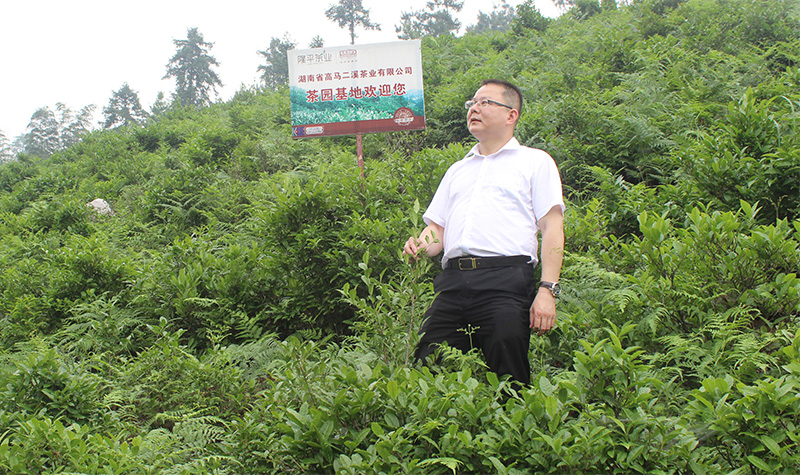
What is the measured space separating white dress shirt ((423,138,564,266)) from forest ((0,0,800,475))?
428mm

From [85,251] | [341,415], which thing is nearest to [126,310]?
[85,251]

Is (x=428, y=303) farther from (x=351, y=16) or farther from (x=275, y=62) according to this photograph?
(x=275, y=62)

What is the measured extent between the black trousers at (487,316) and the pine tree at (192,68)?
1914 inches

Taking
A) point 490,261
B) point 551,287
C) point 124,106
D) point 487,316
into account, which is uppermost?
point 124,106

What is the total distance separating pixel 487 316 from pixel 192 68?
51.4 metres

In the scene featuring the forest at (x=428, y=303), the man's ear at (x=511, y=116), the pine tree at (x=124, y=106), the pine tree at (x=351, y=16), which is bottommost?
the forest at (x=428, y=303)

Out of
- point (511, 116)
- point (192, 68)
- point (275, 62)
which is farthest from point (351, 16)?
point (511, 116)

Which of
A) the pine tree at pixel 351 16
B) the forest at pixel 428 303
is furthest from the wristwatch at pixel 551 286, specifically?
the pine tree at pixel 351 16

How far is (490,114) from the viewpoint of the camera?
292 cm

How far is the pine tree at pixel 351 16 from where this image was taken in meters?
37.2

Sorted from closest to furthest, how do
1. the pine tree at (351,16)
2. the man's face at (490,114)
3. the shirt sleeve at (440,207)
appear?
the man's face at (490,114)
the shirt sleeve at (440,207)
the pine tree at (351,16)

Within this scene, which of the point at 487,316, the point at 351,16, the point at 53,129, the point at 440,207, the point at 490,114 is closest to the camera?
the point at 487,316

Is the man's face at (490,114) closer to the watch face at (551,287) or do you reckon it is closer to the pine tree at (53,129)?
the watch face at (551,287)

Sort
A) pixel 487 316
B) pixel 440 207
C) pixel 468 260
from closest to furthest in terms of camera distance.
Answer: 1. pixel 487 316
2. pixel 468 260
3. pixel 440 207
